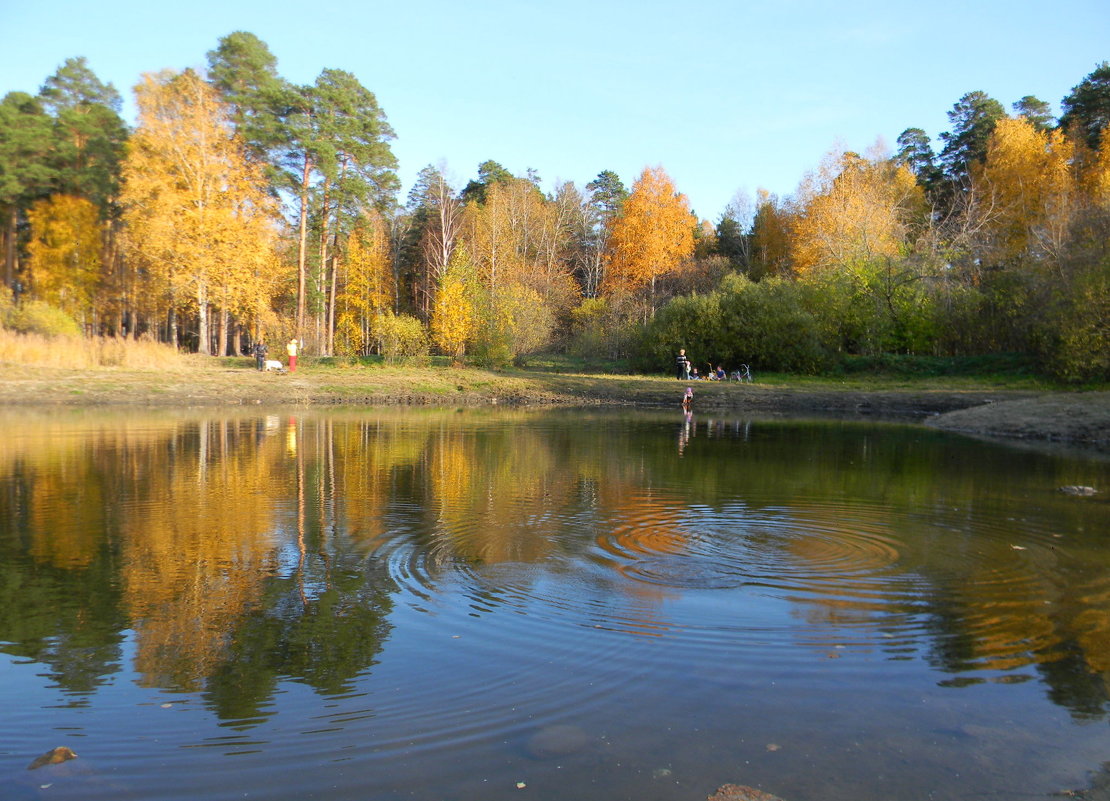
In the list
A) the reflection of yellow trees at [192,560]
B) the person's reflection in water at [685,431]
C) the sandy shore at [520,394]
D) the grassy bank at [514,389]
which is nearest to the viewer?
the reflection of yellow trees at [192,560]

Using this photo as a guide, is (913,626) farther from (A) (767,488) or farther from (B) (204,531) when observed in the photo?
(B) (204,531)

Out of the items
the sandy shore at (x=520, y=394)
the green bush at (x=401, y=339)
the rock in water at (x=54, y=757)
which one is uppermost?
the green bush at (x=401, y=339)

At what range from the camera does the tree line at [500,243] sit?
38.4m

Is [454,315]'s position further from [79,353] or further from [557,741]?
[557,741]

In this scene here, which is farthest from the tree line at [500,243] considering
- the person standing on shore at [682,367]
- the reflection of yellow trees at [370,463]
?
the reflection of yellow trees at [370,463]

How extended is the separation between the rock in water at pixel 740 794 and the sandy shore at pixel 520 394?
67.6ft

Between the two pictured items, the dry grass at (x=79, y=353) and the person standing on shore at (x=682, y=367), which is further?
the person standing on shore at (x=682, y=367)

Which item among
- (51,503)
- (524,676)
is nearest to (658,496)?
(524,676)

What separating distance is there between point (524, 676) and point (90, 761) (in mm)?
2340

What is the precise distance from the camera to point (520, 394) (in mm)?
33094

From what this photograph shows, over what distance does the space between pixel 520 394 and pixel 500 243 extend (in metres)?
26.8

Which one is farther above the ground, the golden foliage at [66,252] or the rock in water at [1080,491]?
the golden foliage at [66,252]

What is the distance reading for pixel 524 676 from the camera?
501 centimetres

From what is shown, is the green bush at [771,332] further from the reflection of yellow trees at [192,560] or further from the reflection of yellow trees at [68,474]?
the reflection of yellow trees at [192,560]
